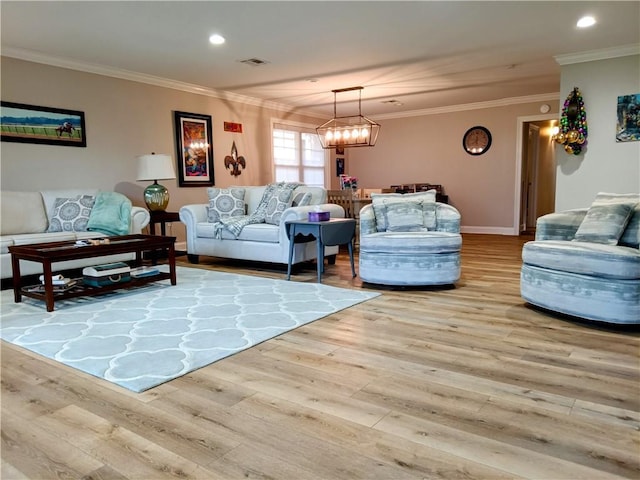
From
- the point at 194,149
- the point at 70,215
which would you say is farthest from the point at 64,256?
the point at 194,149

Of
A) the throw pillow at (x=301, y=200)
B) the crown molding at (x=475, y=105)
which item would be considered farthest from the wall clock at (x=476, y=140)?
the throw pillow at (x=301, y=200)

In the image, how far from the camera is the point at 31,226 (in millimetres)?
4504

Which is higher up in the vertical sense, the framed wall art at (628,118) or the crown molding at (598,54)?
the crown molding at (598,54)

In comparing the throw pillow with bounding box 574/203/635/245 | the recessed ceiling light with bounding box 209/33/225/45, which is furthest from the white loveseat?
the throw pillow with bounding box 574/203/635/245

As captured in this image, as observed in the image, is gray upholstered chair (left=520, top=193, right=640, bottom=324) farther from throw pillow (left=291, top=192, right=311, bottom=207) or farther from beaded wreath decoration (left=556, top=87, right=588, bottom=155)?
throw pillow (left=291, top=192, right=311, bottom=207)

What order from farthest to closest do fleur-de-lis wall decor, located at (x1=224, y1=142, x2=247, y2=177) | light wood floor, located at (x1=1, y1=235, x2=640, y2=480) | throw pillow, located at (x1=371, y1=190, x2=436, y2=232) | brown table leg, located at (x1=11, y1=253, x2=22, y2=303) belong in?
fleur-de-lis wall decor, located at (x1=224, y1=142, x2=247, y2=177) < throw pillow, located at (x1=371, y1=190, x2=436, y2=232) < brown table leg, located at (x1=11, y1=253, x2=22, y2=303) < light wood floor, located at (x1=1, y1=235, x2=640, y2=480)

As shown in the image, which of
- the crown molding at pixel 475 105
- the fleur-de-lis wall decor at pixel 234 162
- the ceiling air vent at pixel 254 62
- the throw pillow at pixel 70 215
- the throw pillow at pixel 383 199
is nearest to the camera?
the throw pillow at pixel 383 199

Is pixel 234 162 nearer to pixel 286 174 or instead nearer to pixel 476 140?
pixel 286 174

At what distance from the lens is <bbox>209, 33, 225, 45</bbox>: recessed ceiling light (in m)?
4.31

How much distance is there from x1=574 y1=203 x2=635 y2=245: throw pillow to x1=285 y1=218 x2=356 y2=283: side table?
2.03 m

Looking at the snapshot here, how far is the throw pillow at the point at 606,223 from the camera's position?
9.87 feet

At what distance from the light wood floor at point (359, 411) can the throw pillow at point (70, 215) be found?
2.29 metres

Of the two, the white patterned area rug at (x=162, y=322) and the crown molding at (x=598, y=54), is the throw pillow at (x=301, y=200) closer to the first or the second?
the white patterned area rug at (x=162, y=322)

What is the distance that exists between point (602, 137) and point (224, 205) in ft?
15.0
